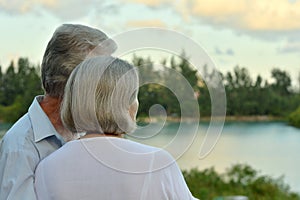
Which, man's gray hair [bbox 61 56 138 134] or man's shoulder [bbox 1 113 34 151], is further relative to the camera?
man's shoulder [bbox 1 113 34 151]

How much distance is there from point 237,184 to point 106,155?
495 cm

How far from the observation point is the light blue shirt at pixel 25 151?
141cm

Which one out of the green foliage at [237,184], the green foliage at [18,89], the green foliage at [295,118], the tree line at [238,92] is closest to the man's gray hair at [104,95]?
the tree line at [238,92]

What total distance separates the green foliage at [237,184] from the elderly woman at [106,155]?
4.50 meters

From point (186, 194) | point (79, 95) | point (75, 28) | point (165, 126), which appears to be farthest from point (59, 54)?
point (186, 194)

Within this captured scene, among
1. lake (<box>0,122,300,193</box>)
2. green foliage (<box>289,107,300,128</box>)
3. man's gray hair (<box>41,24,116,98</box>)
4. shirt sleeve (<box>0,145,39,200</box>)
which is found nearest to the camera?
shirt sleeve (<box>0,145,39,200</box>)

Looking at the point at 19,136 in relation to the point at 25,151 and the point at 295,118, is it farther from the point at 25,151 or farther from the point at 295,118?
the point at 295,118

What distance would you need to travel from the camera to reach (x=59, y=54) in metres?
1.53

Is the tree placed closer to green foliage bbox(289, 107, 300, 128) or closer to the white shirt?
green foliage bbox(289, 107, 300, 128)

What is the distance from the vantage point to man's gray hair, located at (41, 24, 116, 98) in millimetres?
1513

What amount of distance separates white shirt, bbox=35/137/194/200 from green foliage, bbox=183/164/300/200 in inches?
177

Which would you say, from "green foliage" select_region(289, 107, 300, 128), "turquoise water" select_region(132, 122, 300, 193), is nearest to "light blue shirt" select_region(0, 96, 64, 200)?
"turquoise water" select_region(132, 122, 300, 193)

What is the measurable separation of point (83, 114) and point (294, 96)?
6.65m

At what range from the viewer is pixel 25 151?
1.46 meters
